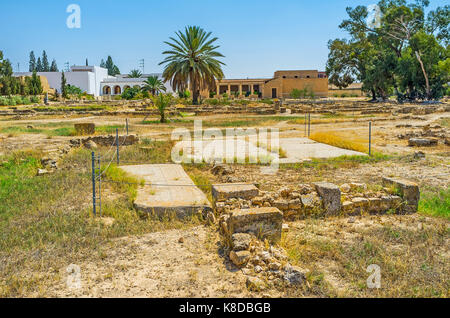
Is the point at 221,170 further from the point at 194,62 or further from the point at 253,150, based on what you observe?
the point at 194,62

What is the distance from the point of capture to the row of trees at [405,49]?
3922 centimetres

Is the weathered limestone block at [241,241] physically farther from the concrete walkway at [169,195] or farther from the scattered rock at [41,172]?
the scattered rock at [41,172]

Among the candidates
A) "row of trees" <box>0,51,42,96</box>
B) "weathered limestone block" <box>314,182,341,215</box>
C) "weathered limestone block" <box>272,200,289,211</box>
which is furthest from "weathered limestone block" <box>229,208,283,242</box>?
"row of trees" <box>0,51,42,96</box>

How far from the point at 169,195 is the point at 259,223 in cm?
228

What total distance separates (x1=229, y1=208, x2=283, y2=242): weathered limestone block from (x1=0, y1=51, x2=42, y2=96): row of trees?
5541cm

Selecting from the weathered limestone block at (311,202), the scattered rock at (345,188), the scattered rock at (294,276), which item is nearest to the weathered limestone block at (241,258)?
the scattered rock at (294,276)

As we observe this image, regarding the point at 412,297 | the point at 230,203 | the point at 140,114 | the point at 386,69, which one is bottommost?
the point at 412,297

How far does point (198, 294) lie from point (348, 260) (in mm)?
1748

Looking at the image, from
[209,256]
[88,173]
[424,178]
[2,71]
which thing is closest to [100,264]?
[209,256]

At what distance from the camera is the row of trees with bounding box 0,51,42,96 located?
51531mm

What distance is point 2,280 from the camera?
356cm

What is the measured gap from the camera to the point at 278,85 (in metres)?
62.7
